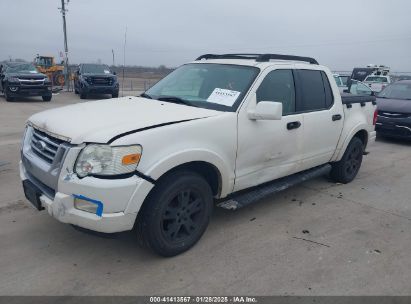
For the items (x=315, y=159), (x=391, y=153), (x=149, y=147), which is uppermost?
(x=149, y=147)

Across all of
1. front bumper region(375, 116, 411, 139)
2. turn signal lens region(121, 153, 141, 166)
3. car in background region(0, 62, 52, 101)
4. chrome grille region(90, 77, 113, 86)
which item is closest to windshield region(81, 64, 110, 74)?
chrome grille region(90, 77, 113, 86)

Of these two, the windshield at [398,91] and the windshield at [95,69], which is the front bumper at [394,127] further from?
the windshield at [95,69]

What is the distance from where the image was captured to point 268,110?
3572 millimetres

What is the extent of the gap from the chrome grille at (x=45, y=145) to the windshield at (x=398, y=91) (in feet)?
30.9

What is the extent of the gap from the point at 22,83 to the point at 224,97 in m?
14.9

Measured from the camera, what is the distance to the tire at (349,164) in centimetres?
556

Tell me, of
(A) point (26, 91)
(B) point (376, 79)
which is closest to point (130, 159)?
(A) point (26, 91)

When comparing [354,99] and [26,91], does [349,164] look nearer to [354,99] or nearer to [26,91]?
[354,99]

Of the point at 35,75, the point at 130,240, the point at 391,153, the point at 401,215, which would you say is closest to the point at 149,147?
the point at 130,240

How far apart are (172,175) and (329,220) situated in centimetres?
215

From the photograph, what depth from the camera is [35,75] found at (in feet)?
54.3

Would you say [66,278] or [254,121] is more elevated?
[254,121]

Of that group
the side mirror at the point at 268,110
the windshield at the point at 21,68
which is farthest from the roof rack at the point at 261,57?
the windshield at the point at 21,68

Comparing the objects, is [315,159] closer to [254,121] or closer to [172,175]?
[254,121]
